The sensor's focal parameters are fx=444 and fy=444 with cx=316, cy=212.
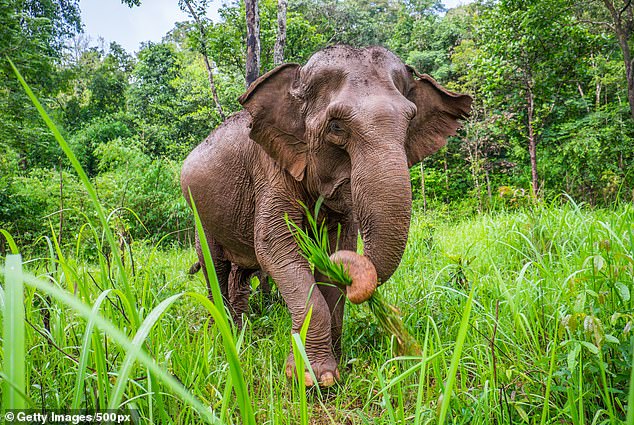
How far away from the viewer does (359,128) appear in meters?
2.20

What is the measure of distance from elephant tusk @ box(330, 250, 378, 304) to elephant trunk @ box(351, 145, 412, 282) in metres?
0.14

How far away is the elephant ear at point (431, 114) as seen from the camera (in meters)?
2.75

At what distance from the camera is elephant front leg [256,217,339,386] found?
2.33m

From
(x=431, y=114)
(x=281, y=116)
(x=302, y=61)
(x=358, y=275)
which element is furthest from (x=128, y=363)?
(x=302, y=61)

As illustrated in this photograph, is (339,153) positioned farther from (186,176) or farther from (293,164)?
(186,176)

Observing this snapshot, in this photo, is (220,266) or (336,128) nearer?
(336,128)

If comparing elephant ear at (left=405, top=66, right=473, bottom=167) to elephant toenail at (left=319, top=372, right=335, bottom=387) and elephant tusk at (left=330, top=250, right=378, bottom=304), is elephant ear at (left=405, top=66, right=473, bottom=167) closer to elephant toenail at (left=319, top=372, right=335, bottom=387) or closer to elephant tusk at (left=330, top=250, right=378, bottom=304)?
elephant tusk at (left=330, top=250, right=378, bottom=304)

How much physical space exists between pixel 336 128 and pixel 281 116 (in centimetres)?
45

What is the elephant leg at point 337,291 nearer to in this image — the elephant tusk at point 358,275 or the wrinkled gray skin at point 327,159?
the wrinkled gray skin at point 327,159

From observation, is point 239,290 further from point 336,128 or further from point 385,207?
point 385,207

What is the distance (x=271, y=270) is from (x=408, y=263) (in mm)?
2076

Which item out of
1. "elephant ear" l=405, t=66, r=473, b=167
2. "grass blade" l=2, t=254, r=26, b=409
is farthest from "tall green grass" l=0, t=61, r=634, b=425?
"elephant ear" l=405, t=66, r=473, b=167

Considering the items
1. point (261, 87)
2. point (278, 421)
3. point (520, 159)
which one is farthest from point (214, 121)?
point (278, 421)

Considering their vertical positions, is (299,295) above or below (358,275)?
below
